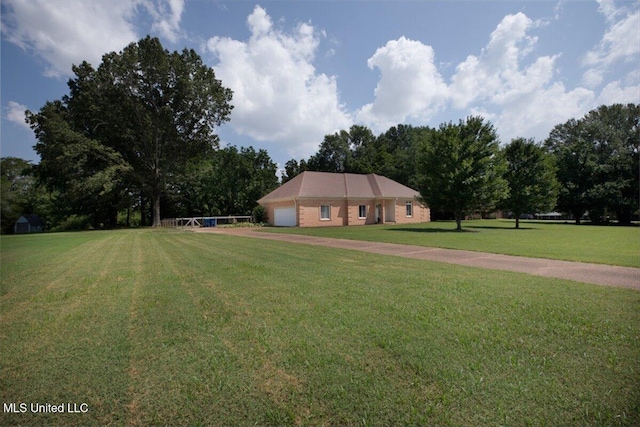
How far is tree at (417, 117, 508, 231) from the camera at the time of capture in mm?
21438

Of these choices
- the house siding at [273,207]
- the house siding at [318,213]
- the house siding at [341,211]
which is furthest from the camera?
the house siding at [273,207]

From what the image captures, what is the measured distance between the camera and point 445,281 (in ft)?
20.0

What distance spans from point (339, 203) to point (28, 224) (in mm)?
54070

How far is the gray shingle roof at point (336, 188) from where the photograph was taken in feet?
100

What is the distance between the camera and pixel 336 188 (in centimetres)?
3241

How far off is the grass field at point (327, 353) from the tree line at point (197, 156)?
18341mm

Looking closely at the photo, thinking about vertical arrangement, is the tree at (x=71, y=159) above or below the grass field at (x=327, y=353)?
above

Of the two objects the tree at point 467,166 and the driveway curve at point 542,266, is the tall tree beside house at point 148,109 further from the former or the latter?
the driveway curve at point 542,266

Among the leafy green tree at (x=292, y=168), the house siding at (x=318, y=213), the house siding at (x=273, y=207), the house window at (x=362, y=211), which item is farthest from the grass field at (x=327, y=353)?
the leafy green tree at (x=292, y=168)

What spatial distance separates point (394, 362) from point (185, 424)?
1893 millimetres

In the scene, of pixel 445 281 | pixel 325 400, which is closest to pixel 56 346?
pixel 325 400

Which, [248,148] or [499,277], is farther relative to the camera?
[248,148]

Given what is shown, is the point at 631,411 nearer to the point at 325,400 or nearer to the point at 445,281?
the point at 325,400

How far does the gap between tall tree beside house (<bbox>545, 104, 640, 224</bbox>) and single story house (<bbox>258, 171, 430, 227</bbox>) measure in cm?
1717
